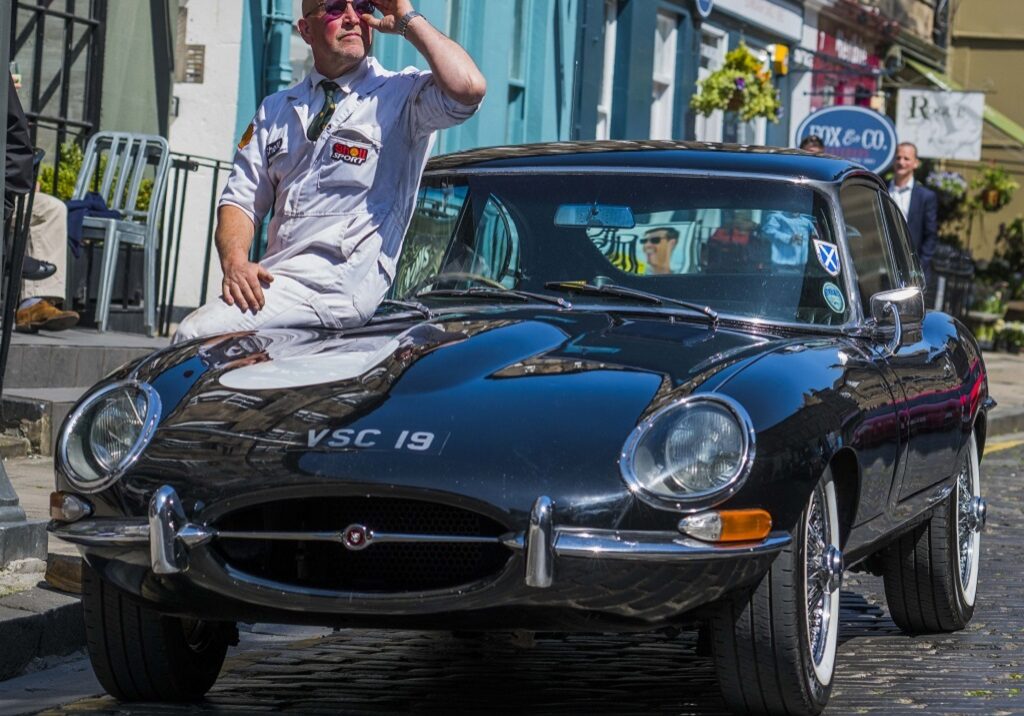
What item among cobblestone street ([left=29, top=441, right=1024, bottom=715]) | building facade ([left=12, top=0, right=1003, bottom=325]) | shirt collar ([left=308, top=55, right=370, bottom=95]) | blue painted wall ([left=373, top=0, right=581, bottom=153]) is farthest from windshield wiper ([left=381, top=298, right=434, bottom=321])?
blue painted wall ([left=373, top=0, right=581, bottom=153])

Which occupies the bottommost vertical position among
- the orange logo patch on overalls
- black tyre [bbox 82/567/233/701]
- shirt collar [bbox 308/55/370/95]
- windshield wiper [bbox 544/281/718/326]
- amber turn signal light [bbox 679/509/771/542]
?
black tyre [bbox 82/567/233/701]

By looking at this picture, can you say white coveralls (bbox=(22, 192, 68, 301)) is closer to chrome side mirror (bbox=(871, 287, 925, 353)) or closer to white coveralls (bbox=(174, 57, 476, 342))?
white coveralls (bbox=(174, 57, 476, 342))

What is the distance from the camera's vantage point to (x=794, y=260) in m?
5.82

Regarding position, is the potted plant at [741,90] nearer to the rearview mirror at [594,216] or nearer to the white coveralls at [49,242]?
the white coveralls at [49,242]

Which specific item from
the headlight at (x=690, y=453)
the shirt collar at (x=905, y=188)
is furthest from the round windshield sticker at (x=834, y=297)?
the shirt collar at (x=905, y=188)

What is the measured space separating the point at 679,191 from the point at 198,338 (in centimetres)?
151

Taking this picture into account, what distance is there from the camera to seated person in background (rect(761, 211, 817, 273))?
19.0 feet

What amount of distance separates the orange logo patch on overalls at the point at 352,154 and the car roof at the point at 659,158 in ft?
1.58

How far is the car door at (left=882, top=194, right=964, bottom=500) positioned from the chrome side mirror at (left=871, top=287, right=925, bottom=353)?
0.21 feet

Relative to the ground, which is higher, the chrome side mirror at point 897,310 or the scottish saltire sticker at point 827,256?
the scottish saltire sticker at point 827,256

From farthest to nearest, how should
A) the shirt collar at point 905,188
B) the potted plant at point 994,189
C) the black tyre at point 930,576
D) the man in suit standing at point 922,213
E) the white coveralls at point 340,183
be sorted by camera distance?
the potted plant at point 994,189, the shirt collar at point 905,188, the man in suit standing at point 922,213, the black tyre at point 930,576, the white coveralls at point 340,183

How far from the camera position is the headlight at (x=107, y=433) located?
470 cm

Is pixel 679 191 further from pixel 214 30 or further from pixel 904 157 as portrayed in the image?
pixel 904 157

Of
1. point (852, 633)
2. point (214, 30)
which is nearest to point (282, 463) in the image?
point (852, 633)
